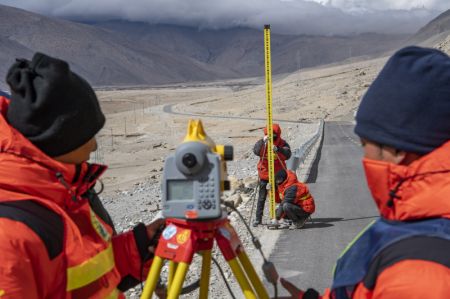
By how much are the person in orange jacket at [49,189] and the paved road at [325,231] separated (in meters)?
3.26

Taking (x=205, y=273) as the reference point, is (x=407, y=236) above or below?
above

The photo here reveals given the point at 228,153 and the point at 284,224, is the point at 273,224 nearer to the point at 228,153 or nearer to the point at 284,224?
the point at 284,224

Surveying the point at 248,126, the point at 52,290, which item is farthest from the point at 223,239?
the point at 248,126

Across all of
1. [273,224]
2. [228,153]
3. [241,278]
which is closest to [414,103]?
[228,153]

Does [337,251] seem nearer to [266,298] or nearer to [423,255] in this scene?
[266,298]

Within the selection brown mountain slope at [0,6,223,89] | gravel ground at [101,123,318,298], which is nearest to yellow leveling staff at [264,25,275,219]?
gravel ground at [101,123,318,298]

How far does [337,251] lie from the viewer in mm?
6691

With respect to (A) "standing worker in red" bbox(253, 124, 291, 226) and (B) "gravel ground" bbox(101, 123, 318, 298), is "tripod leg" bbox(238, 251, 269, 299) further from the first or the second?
(A) "standing worker in red" bbox(253, 124, 291, 226)

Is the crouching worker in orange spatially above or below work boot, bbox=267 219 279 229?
above

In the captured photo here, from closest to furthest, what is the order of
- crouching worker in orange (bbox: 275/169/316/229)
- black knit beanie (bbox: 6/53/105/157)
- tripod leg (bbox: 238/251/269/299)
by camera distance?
black knit beanie (bbox: 6/53/105/157) < tripod leg (bbox: 238/251/269/299) < crouching worker in orange (bbox: 275/169/316/229)

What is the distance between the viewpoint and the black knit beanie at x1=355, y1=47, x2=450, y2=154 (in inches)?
65.6

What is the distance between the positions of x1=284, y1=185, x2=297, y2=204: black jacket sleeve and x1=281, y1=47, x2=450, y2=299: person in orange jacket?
5.90 metres

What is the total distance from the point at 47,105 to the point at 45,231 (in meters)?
0.45

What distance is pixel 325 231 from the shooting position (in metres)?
7.69
